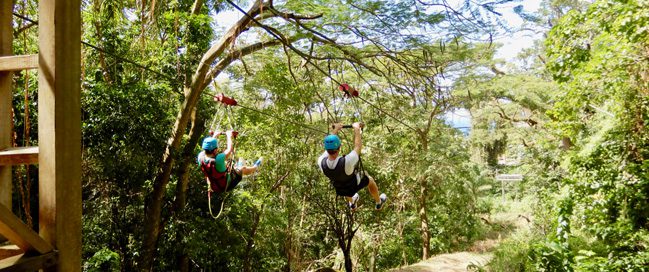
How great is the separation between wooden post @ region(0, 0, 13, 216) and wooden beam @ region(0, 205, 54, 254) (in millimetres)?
483

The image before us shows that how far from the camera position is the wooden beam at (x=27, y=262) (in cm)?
101

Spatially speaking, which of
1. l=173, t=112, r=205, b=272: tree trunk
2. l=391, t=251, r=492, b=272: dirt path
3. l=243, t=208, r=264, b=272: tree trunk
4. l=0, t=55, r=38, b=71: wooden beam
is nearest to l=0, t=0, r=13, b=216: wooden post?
l=0, t=55, r=38, b=71: wooden beam

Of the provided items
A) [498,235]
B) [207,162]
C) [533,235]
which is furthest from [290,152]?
[498,235]

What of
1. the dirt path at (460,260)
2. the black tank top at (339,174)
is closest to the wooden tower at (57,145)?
the black tank top at (339,174)

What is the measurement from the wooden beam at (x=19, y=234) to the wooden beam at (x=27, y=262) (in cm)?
2

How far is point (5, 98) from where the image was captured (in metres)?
1.40

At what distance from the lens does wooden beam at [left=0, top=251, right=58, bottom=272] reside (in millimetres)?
1015

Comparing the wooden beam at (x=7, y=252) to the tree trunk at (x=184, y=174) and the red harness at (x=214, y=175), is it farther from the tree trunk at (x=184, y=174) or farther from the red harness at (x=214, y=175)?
the tree trunk at (x=184, y=174)

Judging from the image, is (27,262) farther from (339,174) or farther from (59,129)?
(339,174)

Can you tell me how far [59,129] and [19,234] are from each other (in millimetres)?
304

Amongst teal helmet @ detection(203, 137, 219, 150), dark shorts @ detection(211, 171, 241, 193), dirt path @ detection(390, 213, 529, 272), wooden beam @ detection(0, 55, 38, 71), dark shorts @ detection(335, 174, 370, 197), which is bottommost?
dirt path @ detection(390, 213, 529, 272)

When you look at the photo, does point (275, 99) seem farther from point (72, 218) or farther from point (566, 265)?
point (72, 218)

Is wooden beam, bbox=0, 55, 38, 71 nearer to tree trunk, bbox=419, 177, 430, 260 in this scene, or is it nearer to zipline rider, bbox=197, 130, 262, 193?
zipline rider, bbox=197, 130, 262, 193

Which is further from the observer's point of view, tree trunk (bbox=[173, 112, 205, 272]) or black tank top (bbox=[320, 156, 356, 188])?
tree trunk (bbox=[173, 112, 205, 272])
